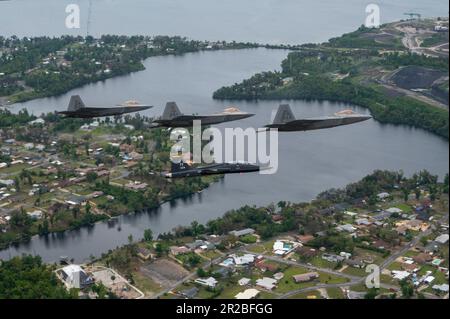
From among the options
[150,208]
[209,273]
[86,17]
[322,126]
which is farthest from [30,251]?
[86,17]

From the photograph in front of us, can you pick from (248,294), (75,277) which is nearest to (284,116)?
(248,294)

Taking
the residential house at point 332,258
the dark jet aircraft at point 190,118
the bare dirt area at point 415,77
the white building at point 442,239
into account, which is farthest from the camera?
the bare dirt area at point 415,77

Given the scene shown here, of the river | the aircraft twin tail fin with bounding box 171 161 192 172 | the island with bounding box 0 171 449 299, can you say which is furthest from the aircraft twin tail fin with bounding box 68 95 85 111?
the river

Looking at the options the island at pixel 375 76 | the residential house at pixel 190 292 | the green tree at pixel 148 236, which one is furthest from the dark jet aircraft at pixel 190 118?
the island at pixel 375 76

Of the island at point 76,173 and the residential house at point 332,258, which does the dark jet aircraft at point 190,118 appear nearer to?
the residential house at point 332,258

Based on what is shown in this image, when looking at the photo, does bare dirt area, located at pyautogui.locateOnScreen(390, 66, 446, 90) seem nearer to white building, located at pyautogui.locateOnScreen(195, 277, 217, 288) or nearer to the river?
the river

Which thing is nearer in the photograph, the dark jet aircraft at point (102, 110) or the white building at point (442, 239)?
the dark jet aircraft at point (102, 110)
